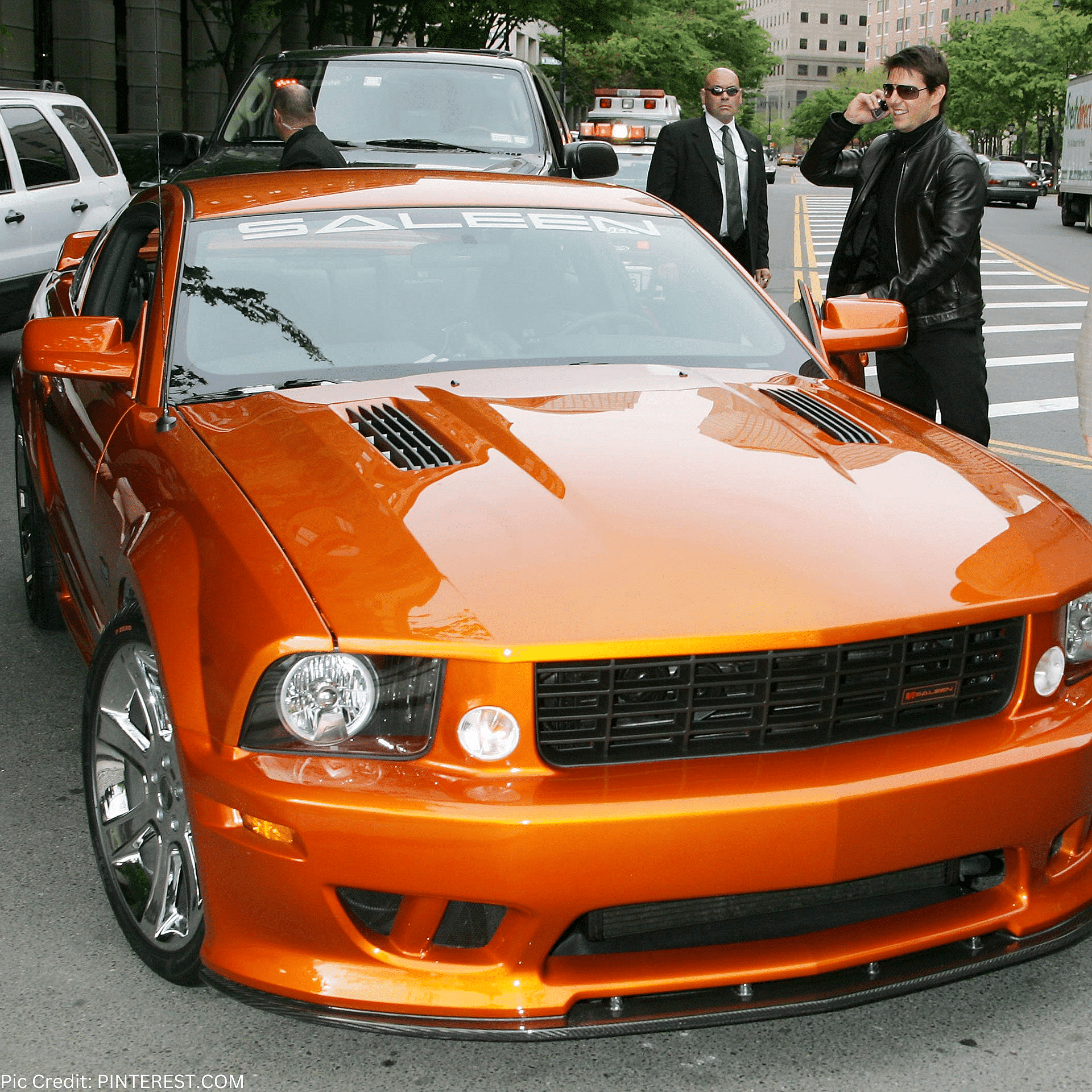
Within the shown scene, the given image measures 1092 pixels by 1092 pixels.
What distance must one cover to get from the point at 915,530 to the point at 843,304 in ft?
5.25

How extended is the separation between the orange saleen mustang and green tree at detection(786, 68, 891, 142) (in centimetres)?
15153

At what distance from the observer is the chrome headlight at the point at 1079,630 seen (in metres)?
2.79

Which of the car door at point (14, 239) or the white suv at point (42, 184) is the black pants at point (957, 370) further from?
the car door at point (14, 239)

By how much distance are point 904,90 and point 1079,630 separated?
336 centimetres

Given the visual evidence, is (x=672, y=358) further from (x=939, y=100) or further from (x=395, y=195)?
(x=939, y=100)

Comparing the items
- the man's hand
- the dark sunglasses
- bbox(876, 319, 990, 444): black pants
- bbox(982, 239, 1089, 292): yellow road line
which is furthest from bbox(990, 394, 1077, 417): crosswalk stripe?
bbox(982, 239, 1089, 292): yellow road line

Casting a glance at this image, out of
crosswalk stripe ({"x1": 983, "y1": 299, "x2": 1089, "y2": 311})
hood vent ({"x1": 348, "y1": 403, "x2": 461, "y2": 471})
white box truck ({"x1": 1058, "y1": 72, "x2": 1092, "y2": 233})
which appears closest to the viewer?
hood vent ({"x1": 348, "y1": 403, "x2": 461, "y2": 471})

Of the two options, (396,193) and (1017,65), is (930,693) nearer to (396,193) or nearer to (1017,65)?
(396,193)

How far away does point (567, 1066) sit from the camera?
2656 millimetres

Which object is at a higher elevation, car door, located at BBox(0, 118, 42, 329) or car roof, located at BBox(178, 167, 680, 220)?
car roof, located at BBox(178, 167, 680, 220)

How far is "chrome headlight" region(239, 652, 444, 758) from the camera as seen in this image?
241 centimetres

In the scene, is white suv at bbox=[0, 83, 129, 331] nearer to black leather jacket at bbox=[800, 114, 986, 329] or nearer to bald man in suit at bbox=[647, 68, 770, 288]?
bald man in suit at bbox=[647, 68, 770, 288]

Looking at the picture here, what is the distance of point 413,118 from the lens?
357 inches

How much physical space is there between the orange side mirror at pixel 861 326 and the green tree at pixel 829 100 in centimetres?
Answer: 14997
